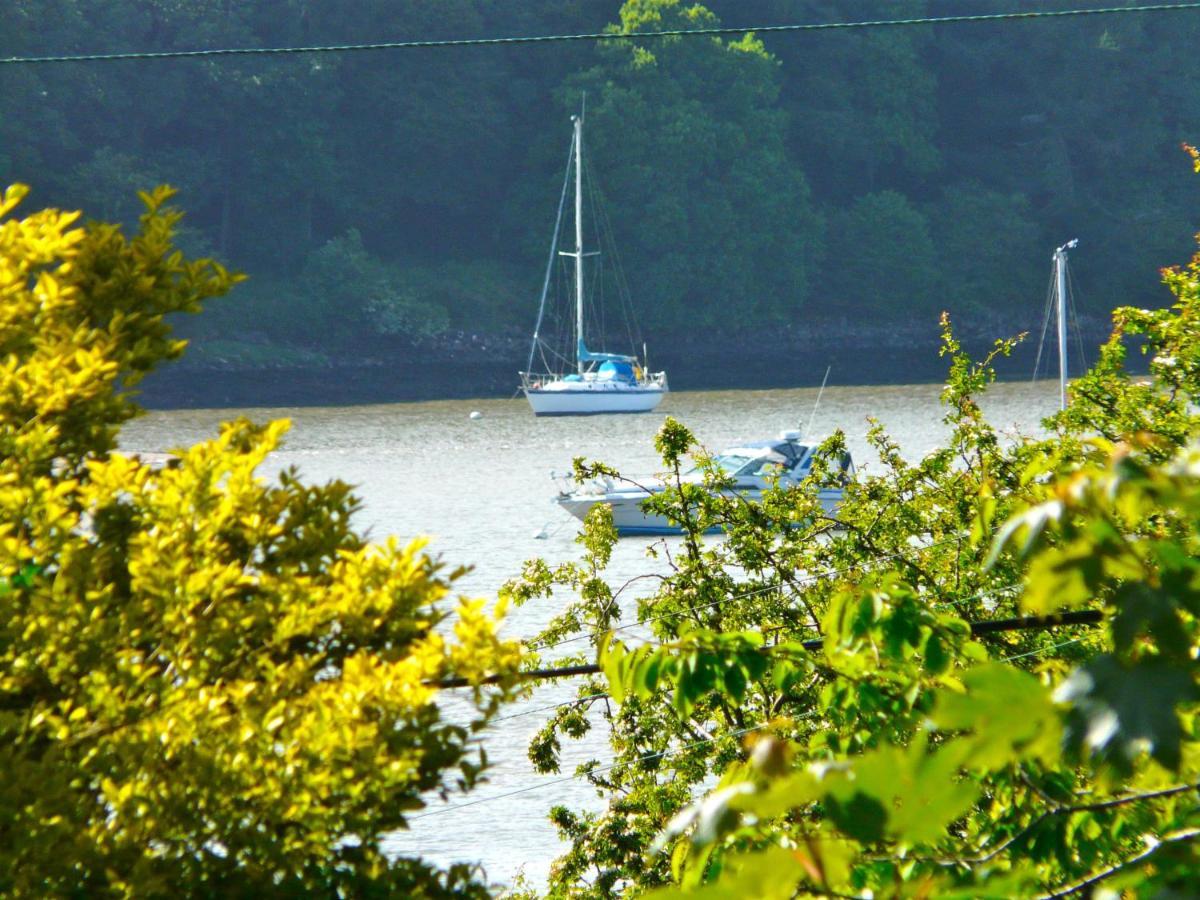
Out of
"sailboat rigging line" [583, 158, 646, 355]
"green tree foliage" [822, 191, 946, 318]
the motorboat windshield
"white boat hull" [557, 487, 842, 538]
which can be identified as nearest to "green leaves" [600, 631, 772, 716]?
the motorboat windshield

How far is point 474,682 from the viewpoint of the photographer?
2607 mm

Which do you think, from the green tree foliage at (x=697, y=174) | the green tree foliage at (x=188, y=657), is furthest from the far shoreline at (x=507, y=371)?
the green tree foliage at (x=188, y=657)

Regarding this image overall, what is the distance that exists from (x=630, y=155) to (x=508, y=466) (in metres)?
33.9

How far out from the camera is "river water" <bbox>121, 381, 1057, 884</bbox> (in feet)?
52.7

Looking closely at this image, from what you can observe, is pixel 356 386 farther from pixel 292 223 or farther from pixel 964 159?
pixel 964 159

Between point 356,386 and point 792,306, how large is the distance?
72.3 feet

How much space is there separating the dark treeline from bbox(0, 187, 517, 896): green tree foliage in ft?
210

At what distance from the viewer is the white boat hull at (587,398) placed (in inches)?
2216

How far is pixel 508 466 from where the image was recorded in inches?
1708

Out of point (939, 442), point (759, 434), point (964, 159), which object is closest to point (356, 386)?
point (759, 434)

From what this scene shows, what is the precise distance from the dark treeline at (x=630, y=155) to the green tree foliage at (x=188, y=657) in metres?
64.0

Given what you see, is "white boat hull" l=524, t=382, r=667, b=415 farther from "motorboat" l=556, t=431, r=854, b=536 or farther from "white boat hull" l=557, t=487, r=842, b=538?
"motorboat" l=556, t=431, r=854, b=536

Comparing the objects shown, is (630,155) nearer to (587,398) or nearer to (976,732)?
(587,398)

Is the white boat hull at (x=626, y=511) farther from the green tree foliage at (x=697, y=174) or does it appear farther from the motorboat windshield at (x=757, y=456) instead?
the green tree foliage at (x=697, y=174)
